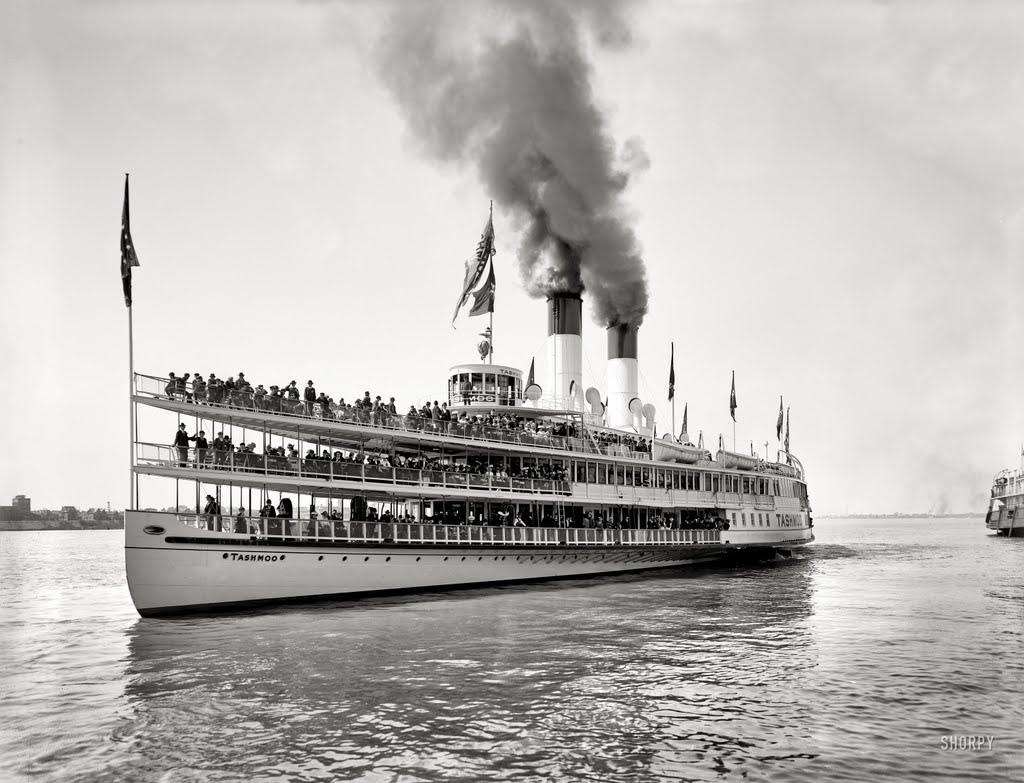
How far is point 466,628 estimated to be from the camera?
24547 millimetres

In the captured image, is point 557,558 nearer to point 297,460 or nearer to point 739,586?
point 739,586

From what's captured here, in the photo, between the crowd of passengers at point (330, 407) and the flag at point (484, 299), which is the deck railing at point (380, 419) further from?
the flag at point (484, 299)

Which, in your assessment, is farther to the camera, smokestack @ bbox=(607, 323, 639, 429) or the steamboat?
smokestack @ bbox=(607, 323, 639, 429)

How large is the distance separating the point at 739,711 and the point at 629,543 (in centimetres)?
2668

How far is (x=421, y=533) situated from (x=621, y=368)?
90.1 feet

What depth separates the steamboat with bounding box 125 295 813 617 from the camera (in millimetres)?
27625

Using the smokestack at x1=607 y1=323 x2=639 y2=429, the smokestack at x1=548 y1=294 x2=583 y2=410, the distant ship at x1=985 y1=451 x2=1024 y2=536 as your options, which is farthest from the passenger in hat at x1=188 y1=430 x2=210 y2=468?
the distant ship at x1=985 y1=451 x2=1024 y2=536

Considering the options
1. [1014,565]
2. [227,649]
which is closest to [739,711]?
[227,649]

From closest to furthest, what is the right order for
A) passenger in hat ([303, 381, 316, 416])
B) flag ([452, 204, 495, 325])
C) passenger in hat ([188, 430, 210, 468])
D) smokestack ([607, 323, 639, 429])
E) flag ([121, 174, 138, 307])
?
flag ([121, 174, 138, 307]) < passenger in hat ([188, 430, 210, 468]) < passenger in hat ([303, 381, 316, 416]) < flag ([452, 204, 495, 325]) < smokestack ([607, 323, 639, 429])

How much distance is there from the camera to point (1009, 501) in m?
106

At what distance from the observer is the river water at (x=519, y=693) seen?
13.0m

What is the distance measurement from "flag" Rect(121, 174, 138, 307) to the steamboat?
3.14 metres

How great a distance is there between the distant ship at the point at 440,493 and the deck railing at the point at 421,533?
0.06m

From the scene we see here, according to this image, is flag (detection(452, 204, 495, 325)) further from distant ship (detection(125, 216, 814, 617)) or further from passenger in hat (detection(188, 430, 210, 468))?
passenger in hat (detection(188, 430, 210, 468))
